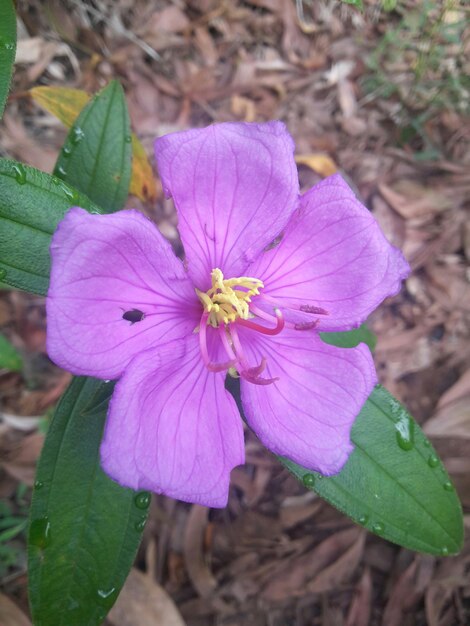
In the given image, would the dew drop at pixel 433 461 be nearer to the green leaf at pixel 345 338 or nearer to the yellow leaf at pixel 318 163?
the green leaf at pixel 345 338

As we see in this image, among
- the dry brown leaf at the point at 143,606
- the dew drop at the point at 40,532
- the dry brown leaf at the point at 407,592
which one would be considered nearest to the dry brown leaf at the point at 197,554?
the dry brown leaf at the point at 143,606

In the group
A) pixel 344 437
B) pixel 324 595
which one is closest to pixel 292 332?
pixel 344 437

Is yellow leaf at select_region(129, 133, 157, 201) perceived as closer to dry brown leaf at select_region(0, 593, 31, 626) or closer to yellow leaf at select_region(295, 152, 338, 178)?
yellow leaf at select_region(295, 152, 338, 178)

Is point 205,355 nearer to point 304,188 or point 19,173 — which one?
point 19,173

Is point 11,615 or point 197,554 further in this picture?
point 197,554

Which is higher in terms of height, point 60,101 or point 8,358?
point 60,101

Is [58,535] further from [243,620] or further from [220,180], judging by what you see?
[243,620]

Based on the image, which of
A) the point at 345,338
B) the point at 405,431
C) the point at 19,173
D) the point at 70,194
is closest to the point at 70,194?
the point at 70,194
